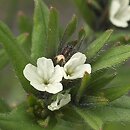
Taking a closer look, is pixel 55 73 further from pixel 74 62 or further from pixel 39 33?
pixel 39 33

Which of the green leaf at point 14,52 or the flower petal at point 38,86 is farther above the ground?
the green leaf at point 14,52

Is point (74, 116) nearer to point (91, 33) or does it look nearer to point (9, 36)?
point (9, 36)

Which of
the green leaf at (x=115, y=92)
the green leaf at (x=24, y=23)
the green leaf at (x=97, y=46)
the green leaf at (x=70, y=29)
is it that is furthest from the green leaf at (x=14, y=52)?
the green leaf at (x=24, y=23)

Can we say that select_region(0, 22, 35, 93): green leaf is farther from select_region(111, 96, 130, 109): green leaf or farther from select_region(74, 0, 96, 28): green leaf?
select_region(74, 0, 96, 28): green leaf

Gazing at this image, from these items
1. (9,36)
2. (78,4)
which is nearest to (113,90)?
(9,36)

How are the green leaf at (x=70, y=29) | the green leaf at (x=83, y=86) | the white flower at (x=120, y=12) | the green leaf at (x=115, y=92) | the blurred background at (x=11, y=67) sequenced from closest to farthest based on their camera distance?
the green leaf at (x=83, y=86) < the green leaf at (x=115, y=92) < the green leaf at (x=70, y=29) < the white flower at (x=120, y=12) < the blurred background at (x=11, y=67)

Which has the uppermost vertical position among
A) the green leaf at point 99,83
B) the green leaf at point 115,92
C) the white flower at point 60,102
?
the white flower at point 60,102

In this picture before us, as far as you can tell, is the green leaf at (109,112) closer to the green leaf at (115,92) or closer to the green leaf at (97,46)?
the green leaf at (115,92)
